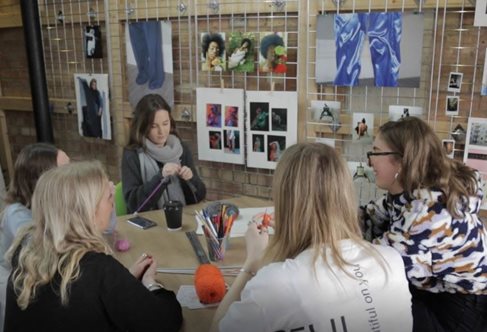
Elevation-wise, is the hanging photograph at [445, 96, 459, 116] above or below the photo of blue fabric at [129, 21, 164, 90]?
below

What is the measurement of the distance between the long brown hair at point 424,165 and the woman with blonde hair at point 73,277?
854 millimetres

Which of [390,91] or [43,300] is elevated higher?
[390,91]

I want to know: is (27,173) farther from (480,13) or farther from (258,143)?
(480,13)

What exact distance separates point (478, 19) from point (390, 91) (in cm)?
50

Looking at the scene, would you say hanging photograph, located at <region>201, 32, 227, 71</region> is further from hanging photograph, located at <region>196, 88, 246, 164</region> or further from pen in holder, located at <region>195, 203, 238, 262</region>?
pen in holder, located at <region>195, 203, 238, 262</region>

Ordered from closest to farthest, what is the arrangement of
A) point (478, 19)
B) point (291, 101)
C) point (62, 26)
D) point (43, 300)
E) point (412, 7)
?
point (43, 300)
point (478, 19)
point (412, 7)
point (291, 101)
point (62, 26)

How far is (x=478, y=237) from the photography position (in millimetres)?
1428

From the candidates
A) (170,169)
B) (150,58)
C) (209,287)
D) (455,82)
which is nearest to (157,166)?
(170,169)

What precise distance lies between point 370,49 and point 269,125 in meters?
0.70

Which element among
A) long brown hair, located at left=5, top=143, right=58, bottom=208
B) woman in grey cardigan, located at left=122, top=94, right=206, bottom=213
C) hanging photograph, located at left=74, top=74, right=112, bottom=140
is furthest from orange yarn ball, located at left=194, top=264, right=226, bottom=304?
hanging photograph, located at left=74, top=74, right=112, bottom=140

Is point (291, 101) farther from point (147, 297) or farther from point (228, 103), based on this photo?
point (147, 297)

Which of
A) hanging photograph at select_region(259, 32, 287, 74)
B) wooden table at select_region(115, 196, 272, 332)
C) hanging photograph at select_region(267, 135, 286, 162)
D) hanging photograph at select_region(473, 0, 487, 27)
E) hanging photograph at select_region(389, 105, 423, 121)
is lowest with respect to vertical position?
wooden table at select_region(115, 196, 272, 332)

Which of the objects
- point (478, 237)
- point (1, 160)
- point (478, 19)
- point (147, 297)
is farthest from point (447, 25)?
point (1, 160)

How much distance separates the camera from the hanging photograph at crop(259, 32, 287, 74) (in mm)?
2486
